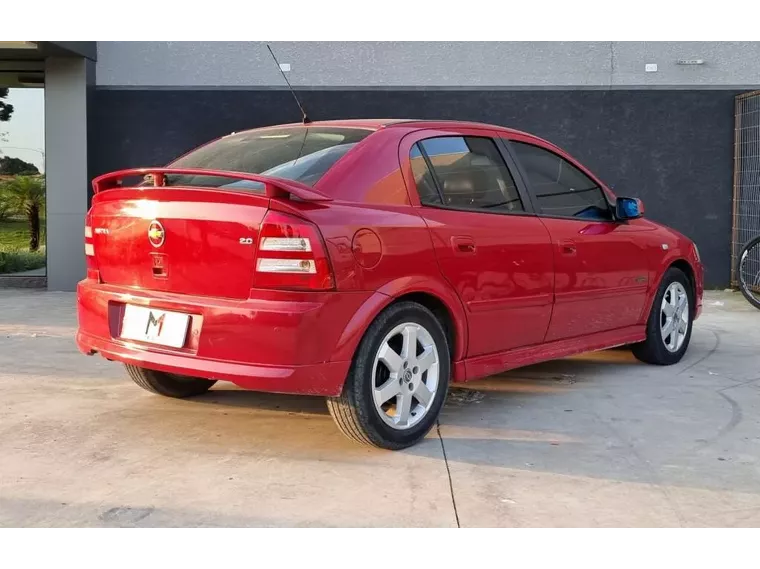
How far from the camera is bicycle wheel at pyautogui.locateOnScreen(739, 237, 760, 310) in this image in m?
8.67

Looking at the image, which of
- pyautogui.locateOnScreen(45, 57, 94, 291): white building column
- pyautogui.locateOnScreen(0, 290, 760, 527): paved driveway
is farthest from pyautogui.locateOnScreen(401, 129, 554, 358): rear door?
pyautogui.locateOnScreen(45, 57, 94, 291): white building column

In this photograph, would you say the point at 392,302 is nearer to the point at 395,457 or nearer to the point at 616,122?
the point at 395,457

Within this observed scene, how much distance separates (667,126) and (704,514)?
808 cm

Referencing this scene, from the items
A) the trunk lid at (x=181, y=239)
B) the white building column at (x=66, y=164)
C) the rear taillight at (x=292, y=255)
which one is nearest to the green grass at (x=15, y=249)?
the white building column at (x=66, y=164)

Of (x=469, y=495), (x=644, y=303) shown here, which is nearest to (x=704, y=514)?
(x=469, y=495)

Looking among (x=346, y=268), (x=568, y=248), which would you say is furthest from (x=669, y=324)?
(x=346, y=268)

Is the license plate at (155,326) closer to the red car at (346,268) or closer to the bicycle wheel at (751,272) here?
the red car at (346,268)

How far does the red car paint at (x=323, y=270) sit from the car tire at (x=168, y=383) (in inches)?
21.0

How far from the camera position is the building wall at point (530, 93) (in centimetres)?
1035

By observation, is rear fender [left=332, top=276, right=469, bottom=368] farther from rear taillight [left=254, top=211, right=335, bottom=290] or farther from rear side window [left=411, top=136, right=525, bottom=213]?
rear side window [left=411, top=136, right=525, bottom=213]

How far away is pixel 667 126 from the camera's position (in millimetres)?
10391

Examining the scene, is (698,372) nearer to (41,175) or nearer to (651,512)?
(651,512)

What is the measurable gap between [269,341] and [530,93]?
7670 mm

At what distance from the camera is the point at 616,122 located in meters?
10.4
